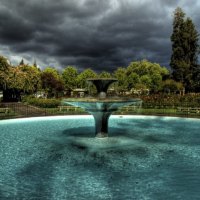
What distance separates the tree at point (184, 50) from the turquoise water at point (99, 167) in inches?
1781

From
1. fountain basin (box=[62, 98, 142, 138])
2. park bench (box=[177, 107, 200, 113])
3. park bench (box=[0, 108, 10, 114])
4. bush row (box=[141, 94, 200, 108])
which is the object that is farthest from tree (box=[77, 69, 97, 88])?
fountain basin (box=[62, 98, 142, 138])

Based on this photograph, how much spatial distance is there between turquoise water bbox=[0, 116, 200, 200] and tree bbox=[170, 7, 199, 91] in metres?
45.2

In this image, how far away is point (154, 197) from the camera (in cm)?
713

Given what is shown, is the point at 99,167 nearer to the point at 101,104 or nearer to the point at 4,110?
the point at 101,104

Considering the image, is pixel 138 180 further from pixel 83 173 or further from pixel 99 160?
pixel 99 160

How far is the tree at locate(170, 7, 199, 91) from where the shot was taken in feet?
193

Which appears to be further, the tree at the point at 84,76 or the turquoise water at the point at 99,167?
the tree at the point at 84,76

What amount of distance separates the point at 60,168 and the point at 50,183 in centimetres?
157

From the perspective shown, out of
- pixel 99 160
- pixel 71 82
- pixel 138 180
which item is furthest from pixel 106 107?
pixel 71 82

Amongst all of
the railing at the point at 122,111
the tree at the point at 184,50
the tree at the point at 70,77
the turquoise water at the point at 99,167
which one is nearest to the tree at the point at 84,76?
the tree at the point at 70,77

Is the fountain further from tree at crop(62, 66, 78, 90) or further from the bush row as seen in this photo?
tree at crop(62, 66, 78, 90)

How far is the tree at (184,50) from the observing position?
5890cm

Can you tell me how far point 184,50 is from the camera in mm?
61469

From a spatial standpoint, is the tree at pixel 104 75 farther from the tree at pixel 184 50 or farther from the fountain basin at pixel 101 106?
the fountain basin at pixel 101 106
